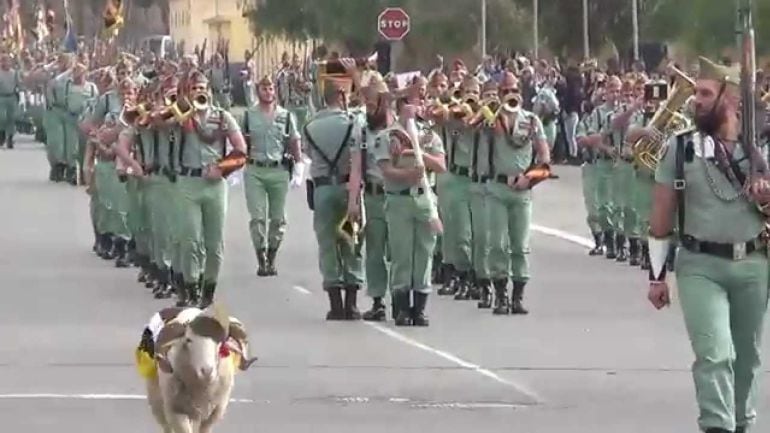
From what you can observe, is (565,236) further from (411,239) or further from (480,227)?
(411,239)

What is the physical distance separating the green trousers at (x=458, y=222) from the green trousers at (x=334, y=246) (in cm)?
185

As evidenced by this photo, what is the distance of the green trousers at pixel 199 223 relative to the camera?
18984mm

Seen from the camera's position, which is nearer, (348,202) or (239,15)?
(348,202)

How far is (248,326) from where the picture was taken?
18484 mm

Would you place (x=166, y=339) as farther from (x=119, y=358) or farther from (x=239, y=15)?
(x=239, y=15)

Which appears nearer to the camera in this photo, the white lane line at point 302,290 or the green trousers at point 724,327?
the green trousers at point 724,327

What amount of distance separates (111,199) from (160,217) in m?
4.58

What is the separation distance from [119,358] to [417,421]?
3.50m

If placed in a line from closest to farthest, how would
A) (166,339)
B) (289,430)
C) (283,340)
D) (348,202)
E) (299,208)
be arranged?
(166,339), (289,430), (283,340), (348,202), (299,208)

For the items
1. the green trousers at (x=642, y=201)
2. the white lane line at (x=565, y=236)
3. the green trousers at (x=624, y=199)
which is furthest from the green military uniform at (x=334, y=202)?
the white lane line at (x=565, y=236)

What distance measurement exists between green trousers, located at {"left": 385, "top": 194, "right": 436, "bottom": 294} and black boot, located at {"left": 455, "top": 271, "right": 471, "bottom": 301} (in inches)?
102

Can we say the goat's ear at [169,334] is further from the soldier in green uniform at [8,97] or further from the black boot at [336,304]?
the soldier in green uniform at [8,97]

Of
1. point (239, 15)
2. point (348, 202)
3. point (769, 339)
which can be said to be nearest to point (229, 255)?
point (348, 202)

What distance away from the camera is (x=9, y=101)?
49750mm
